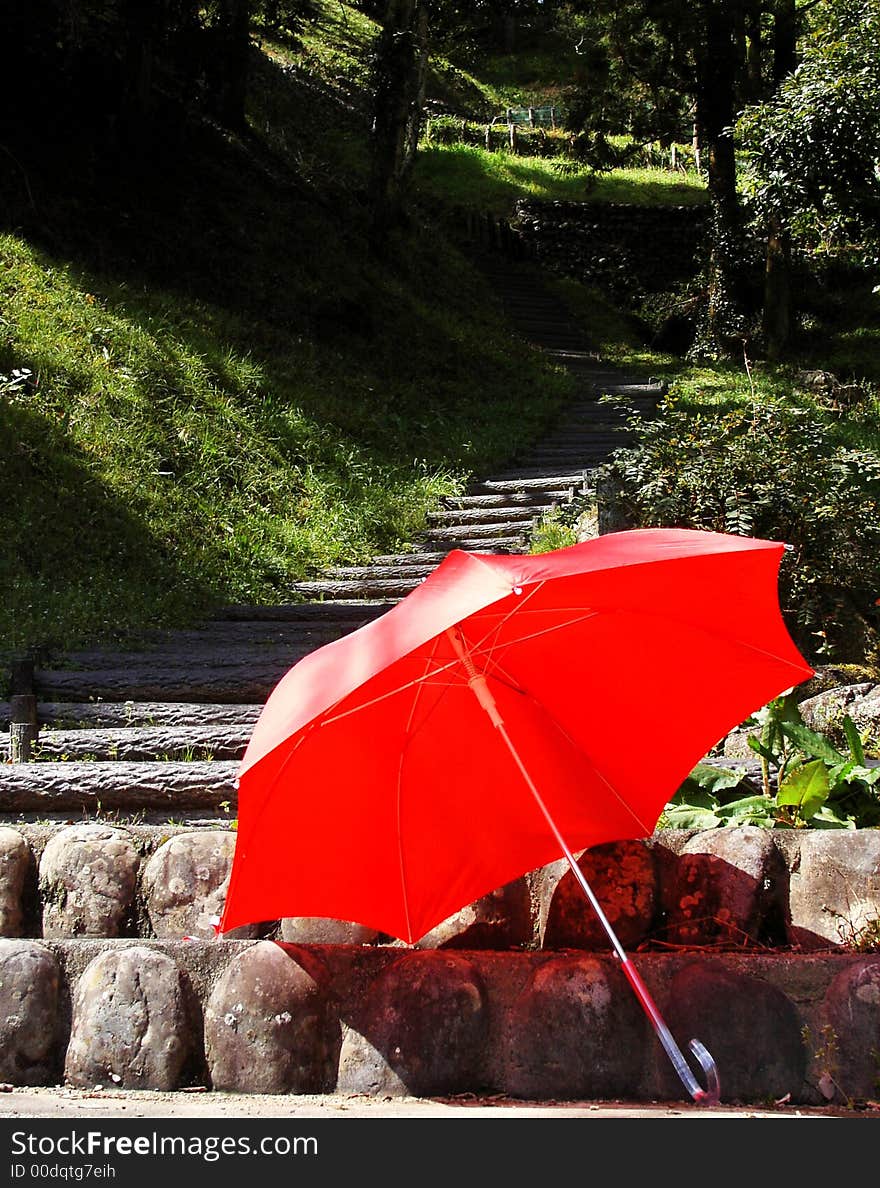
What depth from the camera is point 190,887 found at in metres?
3.70

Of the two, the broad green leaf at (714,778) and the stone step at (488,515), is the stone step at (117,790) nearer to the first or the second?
the broad green leaf at (714,778)

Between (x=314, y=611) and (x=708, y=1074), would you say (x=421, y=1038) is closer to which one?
(x=708, y=1074)

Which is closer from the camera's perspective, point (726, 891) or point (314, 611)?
point (726, 891)

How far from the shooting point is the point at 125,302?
1147 cm

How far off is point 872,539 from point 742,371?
8.01m

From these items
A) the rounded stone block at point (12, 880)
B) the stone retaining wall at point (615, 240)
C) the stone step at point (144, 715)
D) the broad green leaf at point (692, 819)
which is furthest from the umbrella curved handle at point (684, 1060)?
the stone retaining wall at point (615, 240)

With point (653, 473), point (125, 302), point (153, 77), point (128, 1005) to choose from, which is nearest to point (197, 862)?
point (128, 1005)

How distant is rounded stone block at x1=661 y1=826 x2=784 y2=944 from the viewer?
11.2 feet

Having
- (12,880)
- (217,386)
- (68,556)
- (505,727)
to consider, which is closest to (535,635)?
(505,727)

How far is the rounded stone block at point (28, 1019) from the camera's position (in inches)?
127

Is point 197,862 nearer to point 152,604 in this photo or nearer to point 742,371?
point 152,604

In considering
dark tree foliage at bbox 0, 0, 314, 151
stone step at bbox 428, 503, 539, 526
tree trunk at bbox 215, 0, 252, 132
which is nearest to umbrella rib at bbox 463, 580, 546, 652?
stone step at bbox 428, 503, 539, 526

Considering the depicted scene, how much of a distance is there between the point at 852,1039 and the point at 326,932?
1.53 metres

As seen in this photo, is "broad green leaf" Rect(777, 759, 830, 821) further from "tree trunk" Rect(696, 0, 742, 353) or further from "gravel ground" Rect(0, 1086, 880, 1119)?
"tree trunk" Rect(696, 0, 742, 353)
